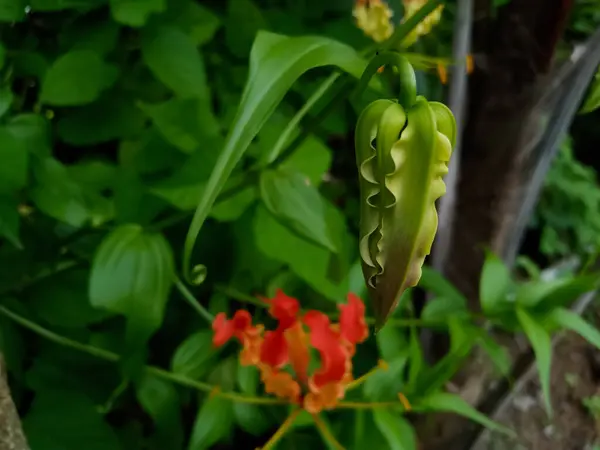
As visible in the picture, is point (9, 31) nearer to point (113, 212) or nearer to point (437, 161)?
point (113, 212)

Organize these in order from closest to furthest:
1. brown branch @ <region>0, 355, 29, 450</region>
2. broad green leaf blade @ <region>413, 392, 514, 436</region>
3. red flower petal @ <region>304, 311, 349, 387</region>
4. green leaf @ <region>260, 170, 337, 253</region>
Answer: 1. brown branch @ <region>0, 355, 29, 450</region>
2. green leaf @ <region>260, 170, 337, 253</region>
3. red flower petal @ <region>304, 311, 349, 387</region>
4. broad green leaf blade @ <region>413, 392, 514, 436</region>

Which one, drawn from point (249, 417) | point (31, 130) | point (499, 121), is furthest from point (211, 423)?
point (499, 121)

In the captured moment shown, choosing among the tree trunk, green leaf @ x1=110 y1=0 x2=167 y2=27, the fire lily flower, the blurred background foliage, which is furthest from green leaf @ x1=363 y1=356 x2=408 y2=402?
green leaf @ x1=110 y1=0 x2=167 y2=27

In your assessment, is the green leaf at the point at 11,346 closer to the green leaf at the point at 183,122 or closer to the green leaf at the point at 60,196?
the green leaf at the point at 60,196

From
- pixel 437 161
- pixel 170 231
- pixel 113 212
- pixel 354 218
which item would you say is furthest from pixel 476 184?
pixel 437 161

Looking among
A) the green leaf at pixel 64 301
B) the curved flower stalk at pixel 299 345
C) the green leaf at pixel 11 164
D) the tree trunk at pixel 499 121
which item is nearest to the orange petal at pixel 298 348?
the curved flower stalk at pixel 299 345

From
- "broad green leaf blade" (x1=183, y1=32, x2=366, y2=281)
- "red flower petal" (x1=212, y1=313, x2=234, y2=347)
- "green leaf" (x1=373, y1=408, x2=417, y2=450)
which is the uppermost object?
"broad green leaf blade" (x1=183, y1=32, x2=366, y2=281)

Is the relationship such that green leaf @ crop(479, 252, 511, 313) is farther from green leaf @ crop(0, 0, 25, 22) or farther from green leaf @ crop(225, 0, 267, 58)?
green leaf @ crop(0, 0, 25, 22)
